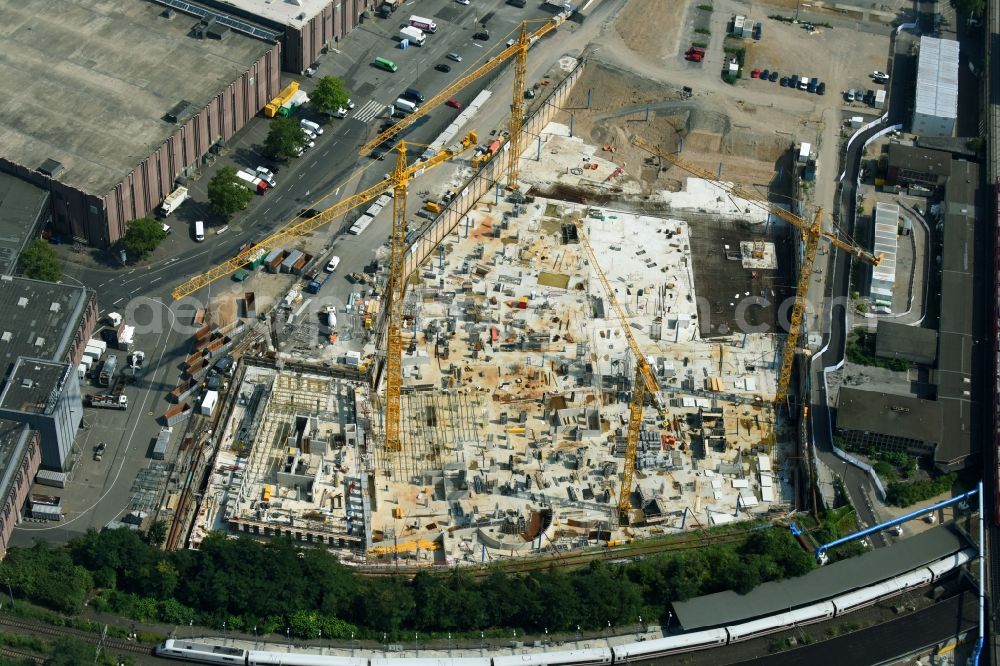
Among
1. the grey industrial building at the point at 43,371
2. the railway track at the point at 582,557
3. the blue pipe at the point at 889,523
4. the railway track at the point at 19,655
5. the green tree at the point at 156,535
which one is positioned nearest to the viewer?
the railway track at the point at 19,655

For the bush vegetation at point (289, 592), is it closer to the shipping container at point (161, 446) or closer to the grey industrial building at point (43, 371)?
the grey industrial building at point (43, 371)

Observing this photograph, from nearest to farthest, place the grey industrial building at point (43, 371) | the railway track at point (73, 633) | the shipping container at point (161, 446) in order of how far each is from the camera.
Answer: the railway track at point (73, 633)
the grey industrial building at point (43, 371)
the shipping container at point (161, 446)

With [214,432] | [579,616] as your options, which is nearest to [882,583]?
[579,616]

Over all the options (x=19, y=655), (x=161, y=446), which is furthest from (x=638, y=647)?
(x=19, y=655)

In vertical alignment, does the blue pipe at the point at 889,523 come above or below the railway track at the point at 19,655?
above

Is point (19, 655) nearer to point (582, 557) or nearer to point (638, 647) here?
point (582, 557)

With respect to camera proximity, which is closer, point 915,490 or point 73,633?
point 73,633

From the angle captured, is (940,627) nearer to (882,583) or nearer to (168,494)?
(882,583)

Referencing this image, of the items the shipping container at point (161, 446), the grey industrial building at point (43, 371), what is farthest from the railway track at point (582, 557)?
the grey industrial building at point (43, 371)
